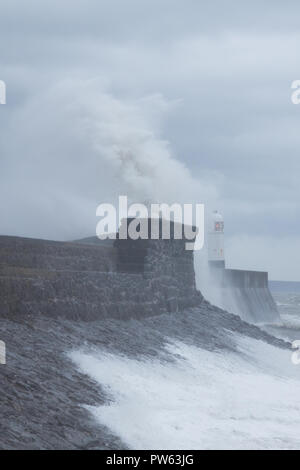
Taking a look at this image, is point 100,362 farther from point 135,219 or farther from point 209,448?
point 135,219

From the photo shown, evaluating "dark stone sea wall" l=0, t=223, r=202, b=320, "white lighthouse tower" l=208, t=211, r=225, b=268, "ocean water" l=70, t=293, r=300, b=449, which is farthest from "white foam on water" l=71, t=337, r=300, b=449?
"white lighthouse tower" l=208, t=211, r=225, b=268

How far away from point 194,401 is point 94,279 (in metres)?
2.86

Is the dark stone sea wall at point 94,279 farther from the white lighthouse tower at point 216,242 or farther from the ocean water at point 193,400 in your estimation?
the white lighthouse tower at point 216,242

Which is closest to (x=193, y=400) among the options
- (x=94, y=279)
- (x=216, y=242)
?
(x=94, y=279)

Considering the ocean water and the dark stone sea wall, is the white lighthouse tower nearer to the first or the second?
the dark stone sea wall

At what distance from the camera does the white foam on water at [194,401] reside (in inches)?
272

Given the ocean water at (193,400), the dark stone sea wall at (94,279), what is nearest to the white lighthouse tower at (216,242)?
the dark stone sea wall at (94,279)

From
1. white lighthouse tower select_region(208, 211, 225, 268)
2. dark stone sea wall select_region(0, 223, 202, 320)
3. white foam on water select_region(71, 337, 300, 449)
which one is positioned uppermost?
white lighthouse tower select_region(208, 211, 225, 268)

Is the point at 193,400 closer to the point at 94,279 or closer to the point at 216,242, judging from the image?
the point at 94,279

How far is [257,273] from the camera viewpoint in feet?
135

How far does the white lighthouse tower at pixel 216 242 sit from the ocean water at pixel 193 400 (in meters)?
28.0

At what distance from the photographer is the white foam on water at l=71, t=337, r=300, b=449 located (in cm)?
691

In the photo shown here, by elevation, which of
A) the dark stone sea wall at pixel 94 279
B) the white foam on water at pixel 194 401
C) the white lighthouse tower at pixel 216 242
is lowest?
the white foam on water at pixel 194 401

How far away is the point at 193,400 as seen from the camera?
8453mm
